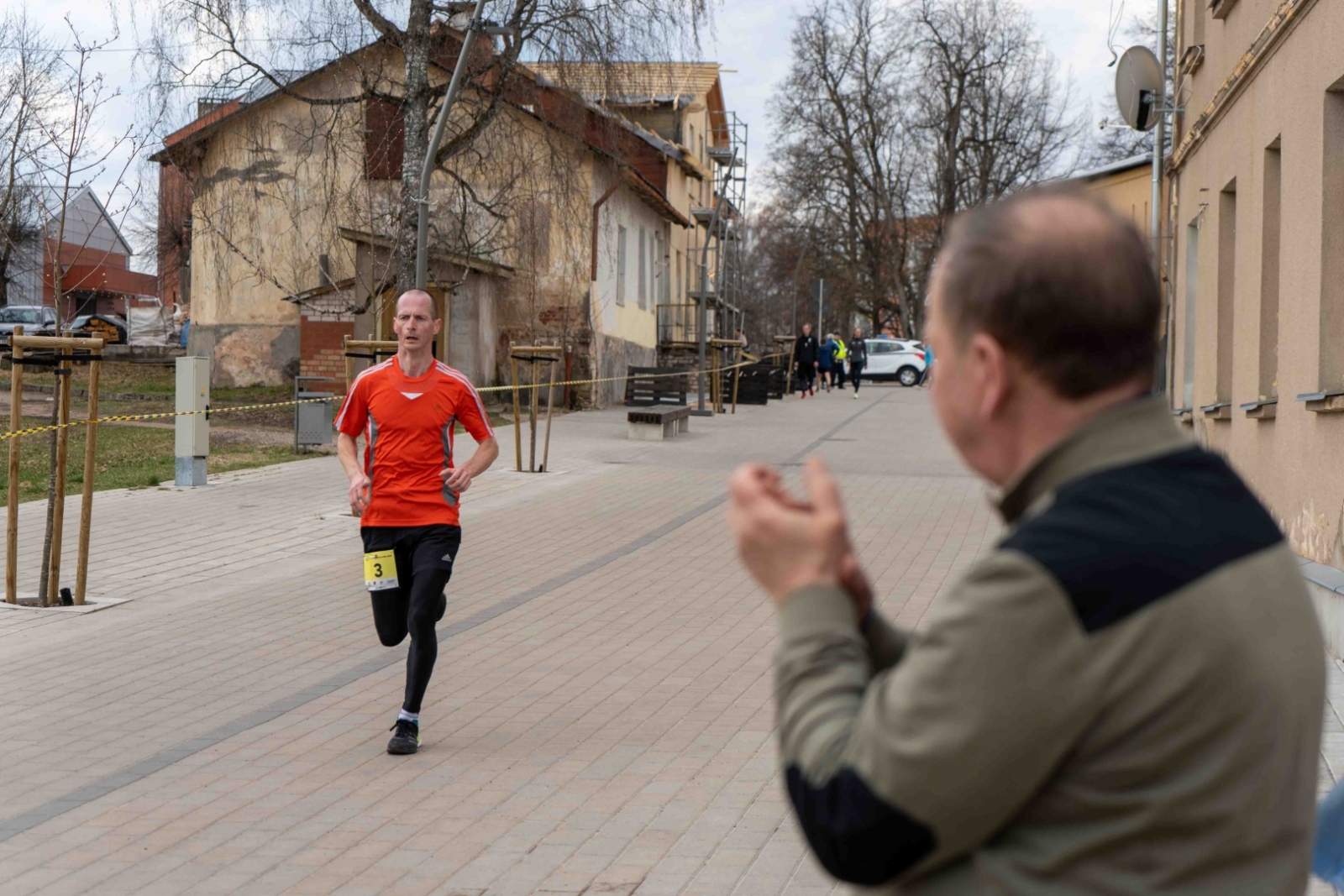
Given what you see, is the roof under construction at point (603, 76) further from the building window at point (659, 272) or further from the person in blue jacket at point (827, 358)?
the person in blue jacket at point (827, 358)

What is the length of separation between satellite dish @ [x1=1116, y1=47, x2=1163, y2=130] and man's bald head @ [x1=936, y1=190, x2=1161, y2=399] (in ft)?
50.0

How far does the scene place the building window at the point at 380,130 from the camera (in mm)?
25438

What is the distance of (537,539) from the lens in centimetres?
1342

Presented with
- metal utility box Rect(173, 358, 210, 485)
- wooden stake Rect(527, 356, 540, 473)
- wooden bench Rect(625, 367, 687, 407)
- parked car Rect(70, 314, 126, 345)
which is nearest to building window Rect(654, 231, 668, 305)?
wooden bench Rect(625, 367, 687, 407)

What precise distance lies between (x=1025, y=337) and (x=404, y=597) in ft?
18.1

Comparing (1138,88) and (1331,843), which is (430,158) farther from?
(1331,843)

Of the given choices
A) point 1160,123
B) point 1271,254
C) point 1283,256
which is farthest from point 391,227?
point 1283,256

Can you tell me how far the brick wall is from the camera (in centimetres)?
3216

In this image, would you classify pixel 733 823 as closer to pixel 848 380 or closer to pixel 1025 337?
pixel 1025 337

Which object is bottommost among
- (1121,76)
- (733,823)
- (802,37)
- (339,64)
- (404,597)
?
(733,823)

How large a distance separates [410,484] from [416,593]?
474mm

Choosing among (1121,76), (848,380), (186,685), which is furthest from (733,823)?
(848,380)

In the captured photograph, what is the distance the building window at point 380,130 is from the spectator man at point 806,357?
13.9 meters

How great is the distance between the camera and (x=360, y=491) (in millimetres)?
6559
